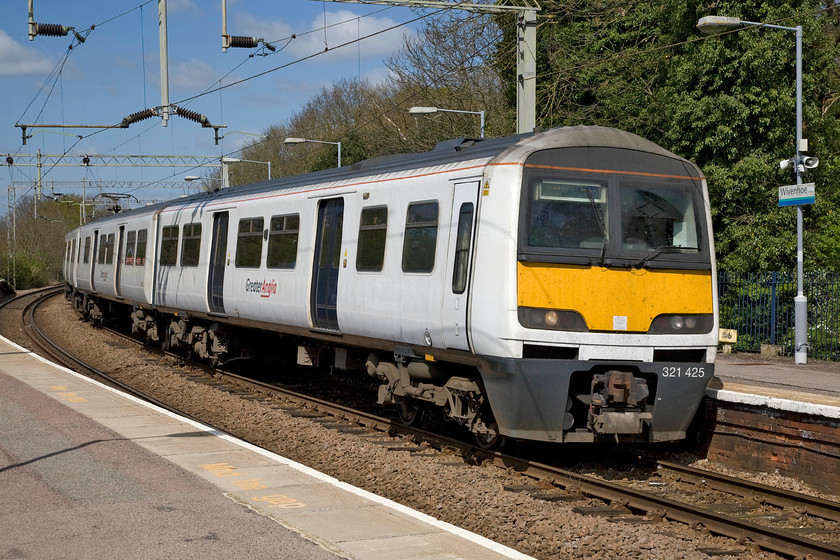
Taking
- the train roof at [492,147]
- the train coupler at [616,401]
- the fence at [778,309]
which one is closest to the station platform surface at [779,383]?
the fence at [778,309]

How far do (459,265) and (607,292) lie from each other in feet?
4.92

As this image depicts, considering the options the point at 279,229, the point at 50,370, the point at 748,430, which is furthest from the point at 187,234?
the point at 748,430

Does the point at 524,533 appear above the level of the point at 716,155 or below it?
below

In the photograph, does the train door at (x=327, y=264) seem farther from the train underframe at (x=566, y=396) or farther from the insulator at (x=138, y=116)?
the insulator at (x=138, y=116)

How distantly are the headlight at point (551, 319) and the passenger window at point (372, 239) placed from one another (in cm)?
275

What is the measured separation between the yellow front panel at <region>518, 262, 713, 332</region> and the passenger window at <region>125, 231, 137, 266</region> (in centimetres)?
1595

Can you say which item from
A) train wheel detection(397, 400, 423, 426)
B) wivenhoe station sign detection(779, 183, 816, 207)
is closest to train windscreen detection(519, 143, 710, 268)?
train wheel detection(397, 400, 423, 426)

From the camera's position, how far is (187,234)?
18484mm

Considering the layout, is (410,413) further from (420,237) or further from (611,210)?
(611,210)

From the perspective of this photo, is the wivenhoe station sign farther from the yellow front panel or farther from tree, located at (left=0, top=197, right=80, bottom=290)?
tree, located at (left=0, top=197, right=80, bottom=290)

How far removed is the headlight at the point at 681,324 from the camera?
9.23 m

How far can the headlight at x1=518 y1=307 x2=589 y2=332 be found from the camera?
8.77 metres

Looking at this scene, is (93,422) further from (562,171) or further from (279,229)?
(562,171)

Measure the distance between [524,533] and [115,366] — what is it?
14901 millimetres
